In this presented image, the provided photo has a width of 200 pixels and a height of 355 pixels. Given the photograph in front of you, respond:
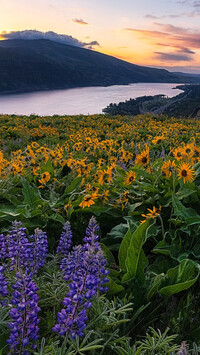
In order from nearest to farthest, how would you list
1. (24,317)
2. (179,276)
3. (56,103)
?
(24,317)
(179,276)
(56,103)

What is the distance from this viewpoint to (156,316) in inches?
81.8

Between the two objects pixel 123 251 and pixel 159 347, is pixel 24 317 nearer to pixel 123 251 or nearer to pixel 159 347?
pixel 159 347

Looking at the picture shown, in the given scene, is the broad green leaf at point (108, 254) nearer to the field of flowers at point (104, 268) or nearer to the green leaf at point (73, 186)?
the field of flowers at point (104, 268)

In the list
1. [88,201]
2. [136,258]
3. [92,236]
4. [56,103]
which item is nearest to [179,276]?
[136,258]

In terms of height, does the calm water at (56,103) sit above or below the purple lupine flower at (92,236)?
above

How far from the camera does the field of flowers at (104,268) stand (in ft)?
4.29

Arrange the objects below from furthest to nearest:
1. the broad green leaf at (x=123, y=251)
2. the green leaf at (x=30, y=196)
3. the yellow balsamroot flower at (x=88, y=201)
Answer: the green leaf at (x=30, y=196), the yellow balsamroot flower at (x=88, y=201), the broad green leaf at (x=123, y=251)

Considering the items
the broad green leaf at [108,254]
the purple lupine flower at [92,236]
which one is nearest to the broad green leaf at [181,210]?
the broad green leaf at [108,254]

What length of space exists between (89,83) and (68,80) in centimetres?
1566

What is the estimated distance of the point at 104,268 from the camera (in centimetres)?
188

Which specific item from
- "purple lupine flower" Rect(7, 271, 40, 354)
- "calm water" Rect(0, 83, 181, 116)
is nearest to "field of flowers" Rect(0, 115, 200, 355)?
"purple lupine flower" Rect(7, 271, 40, 354)

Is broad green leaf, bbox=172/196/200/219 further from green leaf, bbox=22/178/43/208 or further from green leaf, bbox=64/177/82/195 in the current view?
green leaf, bbox=22/178/43/208

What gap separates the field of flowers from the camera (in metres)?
1.31

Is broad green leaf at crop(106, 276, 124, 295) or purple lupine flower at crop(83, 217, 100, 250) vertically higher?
purple lupine flower at crop(83, 217, 100, 250)
